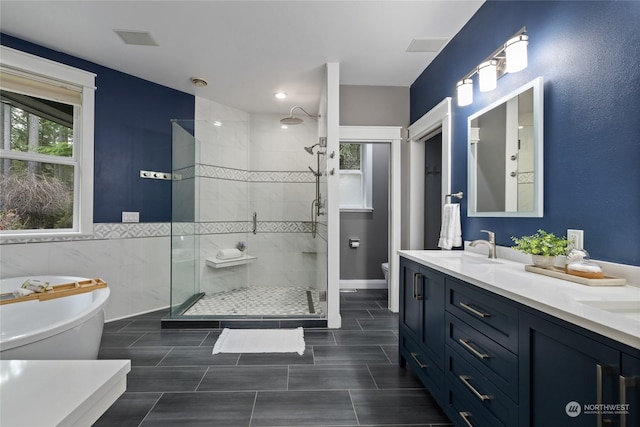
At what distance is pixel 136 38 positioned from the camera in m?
2.62

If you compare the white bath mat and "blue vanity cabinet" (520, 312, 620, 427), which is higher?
"blue vanity cabinet" (520, 312, 620, 427)

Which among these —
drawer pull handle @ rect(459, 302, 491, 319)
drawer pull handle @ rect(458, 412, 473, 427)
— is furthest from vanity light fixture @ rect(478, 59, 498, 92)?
drawer pull handle @ rect(458, 412, 473, 427)

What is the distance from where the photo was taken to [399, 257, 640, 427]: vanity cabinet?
714mm

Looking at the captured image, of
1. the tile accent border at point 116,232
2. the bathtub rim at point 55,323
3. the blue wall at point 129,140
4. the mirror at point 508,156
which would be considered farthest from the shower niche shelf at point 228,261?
the mirror at point 508,156

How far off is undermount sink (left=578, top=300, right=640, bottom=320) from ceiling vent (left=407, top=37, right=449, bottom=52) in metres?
2.41

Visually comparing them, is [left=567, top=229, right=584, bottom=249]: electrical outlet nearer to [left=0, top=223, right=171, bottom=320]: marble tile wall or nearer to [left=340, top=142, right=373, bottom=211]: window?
[left=340, top=142, right=373, bottom=211]: window

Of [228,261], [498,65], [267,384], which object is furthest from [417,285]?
[228,261]

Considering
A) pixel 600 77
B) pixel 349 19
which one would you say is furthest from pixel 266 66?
pixel 600 77

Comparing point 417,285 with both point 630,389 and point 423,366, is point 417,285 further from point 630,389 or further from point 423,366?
point 630,389

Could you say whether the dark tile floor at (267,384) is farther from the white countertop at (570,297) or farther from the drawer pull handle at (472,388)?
the white countertop at (570,297)

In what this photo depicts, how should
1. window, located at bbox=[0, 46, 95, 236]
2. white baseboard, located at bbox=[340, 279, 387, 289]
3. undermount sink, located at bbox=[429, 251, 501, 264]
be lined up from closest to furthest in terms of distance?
undermount sink, located at bbox=[429, 251, 501, 264]
window, located at bbox=[0, 46, 95, 236]
white baseboard, located at bbox=[340, 279, 387, 289]

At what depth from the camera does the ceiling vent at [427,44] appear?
2588mm

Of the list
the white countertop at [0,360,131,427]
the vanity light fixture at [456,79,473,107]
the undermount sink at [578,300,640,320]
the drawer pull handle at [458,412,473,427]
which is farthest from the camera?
the vanity light fixture at [456,79,473,107]

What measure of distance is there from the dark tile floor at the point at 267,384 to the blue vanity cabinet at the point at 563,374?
33.9 inches
